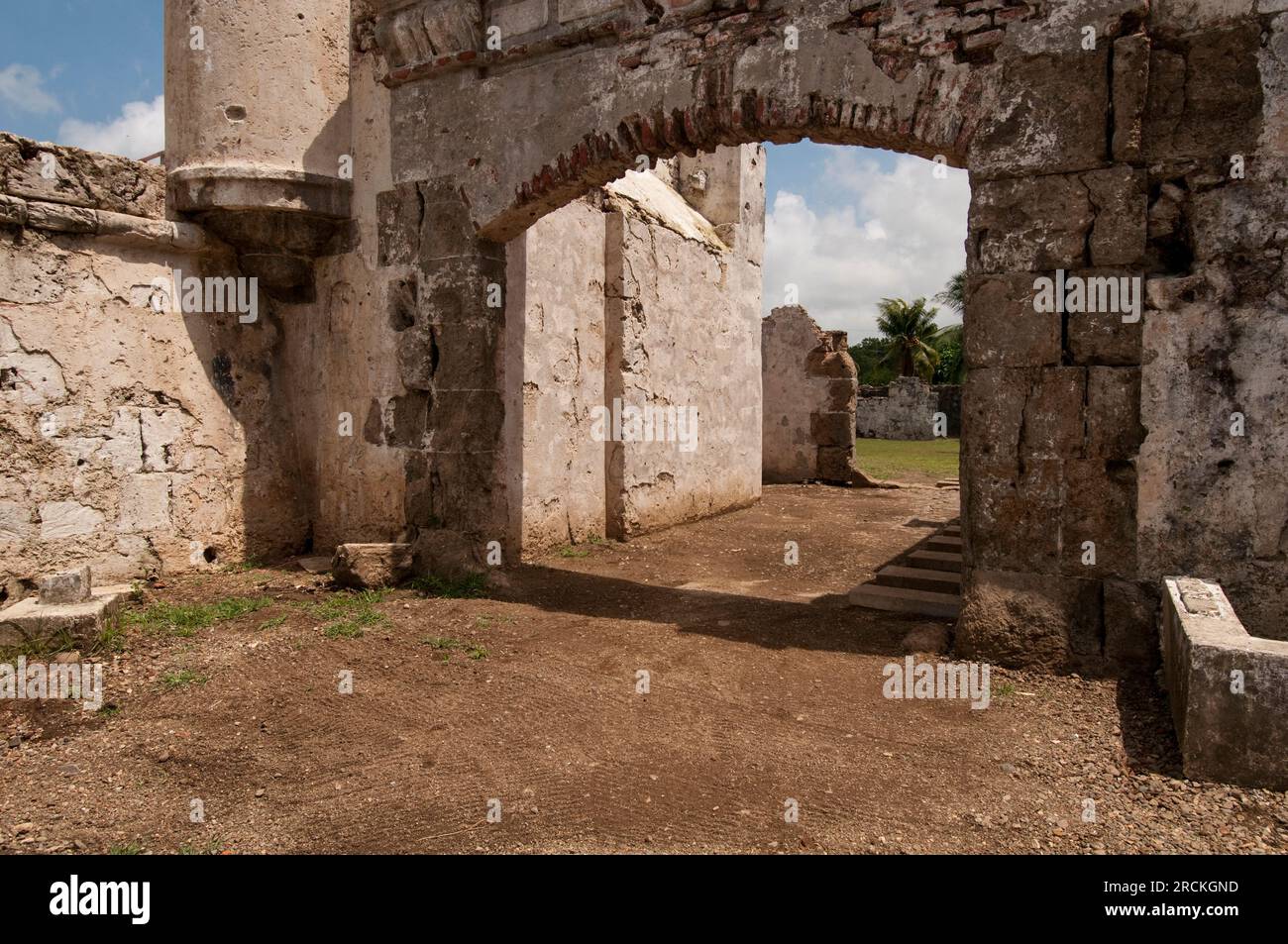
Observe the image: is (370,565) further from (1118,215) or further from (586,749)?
(1118,215)

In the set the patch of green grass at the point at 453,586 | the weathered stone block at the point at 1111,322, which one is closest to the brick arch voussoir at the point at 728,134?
the weathered stone block at the point at 1111,322

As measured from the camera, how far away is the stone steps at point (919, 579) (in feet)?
19.9

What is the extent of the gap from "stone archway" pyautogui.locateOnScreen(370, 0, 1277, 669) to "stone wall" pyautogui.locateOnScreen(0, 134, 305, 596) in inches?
126

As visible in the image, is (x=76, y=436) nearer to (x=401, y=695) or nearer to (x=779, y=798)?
(x=401, y=695)

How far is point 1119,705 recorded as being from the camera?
12.8ft

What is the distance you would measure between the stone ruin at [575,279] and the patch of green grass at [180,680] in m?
2.03

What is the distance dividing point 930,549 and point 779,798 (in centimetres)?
456

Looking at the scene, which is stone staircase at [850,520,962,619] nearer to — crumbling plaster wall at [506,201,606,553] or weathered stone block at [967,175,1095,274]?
weathered stone block at [967,175,1095,274]

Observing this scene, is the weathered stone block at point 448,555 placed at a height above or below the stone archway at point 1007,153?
below

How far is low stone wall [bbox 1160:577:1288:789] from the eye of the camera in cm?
297

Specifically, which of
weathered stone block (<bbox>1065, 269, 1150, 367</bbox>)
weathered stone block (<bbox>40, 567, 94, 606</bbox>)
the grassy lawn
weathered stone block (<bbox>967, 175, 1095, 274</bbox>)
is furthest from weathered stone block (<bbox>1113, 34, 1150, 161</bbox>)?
the grassy lawn

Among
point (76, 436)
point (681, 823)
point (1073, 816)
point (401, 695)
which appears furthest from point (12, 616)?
point (1073, 816)

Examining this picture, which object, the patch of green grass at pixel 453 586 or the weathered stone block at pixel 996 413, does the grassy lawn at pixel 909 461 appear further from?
the weathered stone block at pixel 996 413

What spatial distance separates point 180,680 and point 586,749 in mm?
2237
